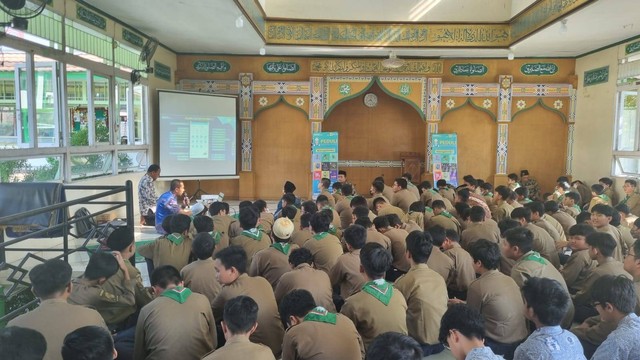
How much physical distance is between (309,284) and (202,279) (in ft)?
2.50

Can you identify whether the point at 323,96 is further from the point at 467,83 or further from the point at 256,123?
the point at 467,83

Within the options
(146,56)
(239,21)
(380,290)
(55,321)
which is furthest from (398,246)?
(146,56)

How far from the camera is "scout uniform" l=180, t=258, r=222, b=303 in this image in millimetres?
3111

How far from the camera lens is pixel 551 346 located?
1.93 m

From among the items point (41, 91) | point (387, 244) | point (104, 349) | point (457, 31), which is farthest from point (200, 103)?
point (104, 349)

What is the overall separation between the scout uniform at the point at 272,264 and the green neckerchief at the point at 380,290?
0.99 meters

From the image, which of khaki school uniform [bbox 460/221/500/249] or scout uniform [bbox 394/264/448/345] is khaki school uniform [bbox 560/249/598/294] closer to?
khaki school uniform [bbox 460/221/500/249]

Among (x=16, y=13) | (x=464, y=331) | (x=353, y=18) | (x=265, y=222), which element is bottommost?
(x=265, y=222)

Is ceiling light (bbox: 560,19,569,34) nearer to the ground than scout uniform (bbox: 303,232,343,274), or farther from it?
farther from it

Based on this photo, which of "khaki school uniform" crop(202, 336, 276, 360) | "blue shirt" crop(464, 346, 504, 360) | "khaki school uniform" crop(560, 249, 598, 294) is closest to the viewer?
"blue shirt" crop(464, 346, 504, 360)

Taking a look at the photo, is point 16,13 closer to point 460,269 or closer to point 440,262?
point 440,262

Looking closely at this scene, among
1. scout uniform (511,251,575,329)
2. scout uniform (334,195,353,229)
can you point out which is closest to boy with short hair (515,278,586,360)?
scout uniform (511,251,575,329)

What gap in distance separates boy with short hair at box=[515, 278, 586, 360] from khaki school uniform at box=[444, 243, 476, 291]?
143 cm

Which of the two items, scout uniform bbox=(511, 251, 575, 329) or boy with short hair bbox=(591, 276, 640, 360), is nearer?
boy with short hair bbox=(591, 276, 640, 360)
